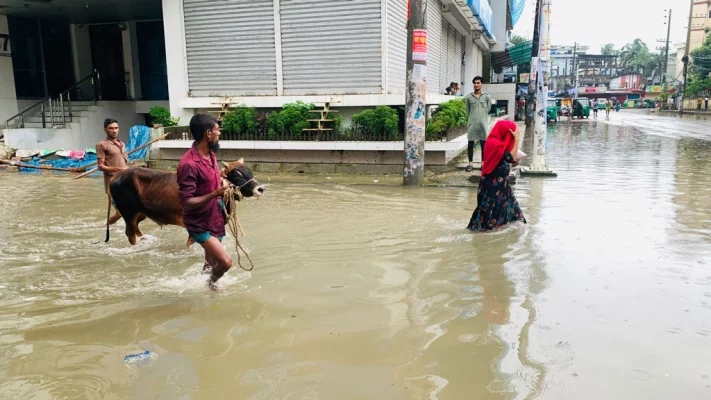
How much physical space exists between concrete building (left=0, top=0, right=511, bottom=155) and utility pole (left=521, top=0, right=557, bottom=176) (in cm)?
281

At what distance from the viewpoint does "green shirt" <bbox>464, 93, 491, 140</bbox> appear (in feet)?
33.3

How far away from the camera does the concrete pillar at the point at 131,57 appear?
60.2 ft

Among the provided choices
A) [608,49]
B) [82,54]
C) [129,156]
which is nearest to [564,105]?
[82,54]

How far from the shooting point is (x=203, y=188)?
4.21m

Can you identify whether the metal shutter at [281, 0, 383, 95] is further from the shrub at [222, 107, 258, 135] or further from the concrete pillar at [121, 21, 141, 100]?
the concrete pillar at [121, 21, 141, 100]

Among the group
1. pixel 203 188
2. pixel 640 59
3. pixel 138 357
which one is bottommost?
pixel 138 357

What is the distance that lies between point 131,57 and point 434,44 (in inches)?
407

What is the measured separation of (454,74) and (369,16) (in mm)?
10917

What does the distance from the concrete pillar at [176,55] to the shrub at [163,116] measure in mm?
415

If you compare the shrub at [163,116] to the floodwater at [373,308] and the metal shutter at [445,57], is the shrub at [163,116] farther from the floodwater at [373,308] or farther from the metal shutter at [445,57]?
the metal shutter at [445,57]

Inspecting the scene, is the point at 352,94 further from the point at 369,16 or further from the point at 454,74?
the point at 454,74

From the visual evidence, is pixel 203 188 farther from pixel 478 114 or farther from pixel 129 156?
pixel 129 156

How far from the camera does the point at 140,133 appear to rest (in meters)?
13.4

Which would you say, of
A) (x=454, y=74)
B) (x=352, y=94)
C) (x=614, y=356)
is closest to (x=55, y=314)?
(x=614, y=356)
